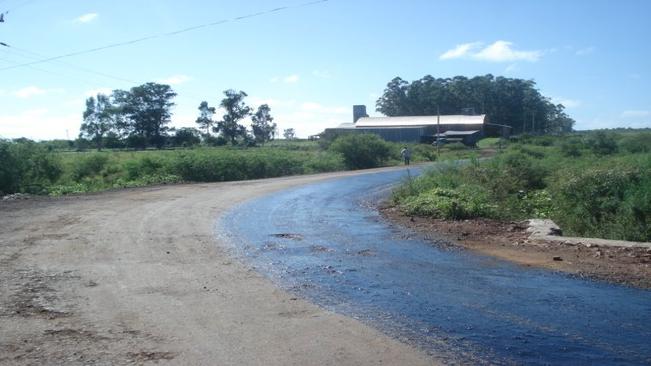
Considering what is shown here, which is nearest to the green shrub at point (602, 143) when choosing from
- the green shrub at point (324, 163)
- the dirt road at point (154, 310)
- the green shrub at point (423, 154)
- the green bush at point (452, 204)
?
the green shrub at point (423, 154)

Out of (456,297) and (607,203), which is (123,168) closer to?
(607,203)

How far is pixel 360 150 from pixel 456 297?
43.8m

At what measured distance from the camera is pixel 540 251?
38.0 feet

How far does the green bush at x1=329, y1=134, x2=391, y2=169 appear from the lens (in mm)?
51031

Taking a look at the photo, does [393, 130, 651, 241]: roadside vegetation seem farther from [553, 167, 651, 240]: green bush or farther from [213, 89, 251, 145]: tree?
[213, 89, 251, 145]: tree

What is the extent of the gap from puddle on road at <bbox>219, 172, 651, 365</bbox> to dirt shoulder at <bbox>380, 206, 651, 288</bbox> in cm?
56

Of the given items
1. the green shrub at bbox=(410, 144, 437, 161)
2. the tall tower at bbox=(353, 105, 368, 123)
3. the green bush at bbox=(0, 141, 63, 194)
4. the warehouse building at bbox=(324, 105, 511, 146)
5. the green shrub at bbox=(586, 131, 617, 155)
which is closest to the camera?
the green bush at bbox=(0, 141, 63, 194)

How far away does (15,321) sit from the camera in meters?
7.02

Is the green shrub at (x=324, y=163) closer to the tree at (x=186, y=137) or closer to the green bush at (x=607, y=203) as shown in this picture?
the green bush at (x=607, y=203)

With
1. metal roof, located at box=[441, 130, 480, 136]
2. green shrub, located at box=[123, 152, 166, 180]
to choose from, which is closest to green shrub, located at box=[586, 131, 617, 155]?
metal roof, located at box=[441, 130, 480, 136]

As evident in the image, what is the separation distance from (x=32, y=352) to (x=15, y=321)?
128cm

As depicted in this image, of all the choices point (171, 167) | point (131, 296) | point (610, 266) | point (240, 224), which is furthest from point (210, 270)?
point (171, 167)

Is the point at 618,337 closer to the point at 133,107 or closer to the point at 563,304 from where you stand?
the point at 563,304

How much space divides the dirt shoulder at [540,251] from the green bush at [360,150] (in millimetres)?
35248
